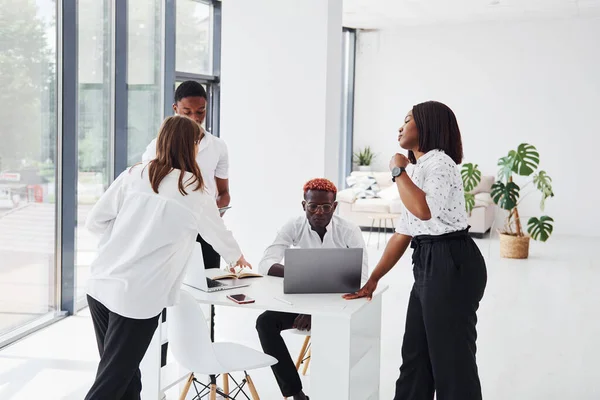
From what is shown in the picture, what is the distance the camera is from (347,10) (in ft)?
33.8

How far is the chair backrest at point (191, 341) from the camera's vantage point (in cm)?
297

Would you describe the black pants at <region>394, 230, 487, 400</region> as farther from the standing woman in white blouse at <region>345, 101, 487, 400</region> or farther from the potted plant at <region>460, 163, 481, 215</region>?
the potted plant at <region>460, 163, 481, 215</region>

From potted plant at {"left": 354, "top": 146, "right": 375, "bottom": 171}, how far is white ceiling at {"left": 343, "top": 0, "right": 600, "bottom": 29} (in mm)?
2136

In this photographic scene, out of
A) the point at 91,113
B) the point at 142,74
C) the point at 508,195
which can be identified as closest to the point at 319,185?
the point at 91,113

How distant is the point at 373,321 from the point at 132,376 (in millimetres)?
1129

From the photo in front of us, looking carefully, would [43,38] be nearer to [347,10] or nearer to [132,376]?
[132,376]

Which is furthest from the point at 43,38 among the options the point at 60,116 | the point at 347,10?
the point at 347,10

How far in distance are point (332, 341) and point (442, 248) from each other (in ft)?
1.95

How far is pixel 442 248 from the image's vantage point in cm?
279

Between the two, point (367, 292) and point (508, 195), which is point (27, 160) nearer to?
point (367, 292)

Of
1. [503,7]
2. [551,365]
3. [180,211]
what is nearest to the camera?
[180,211]

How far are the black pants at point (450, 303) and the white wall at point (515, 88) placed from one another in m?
8.97

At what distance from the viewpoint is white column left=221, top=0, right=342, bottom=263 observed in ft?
17.1

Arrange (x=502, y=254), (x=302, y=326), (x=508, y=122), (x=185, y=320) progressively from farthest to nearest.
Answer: (x=508, y=122), (x=502, y=254), (x=302, y=326), (x=185, y=320)
